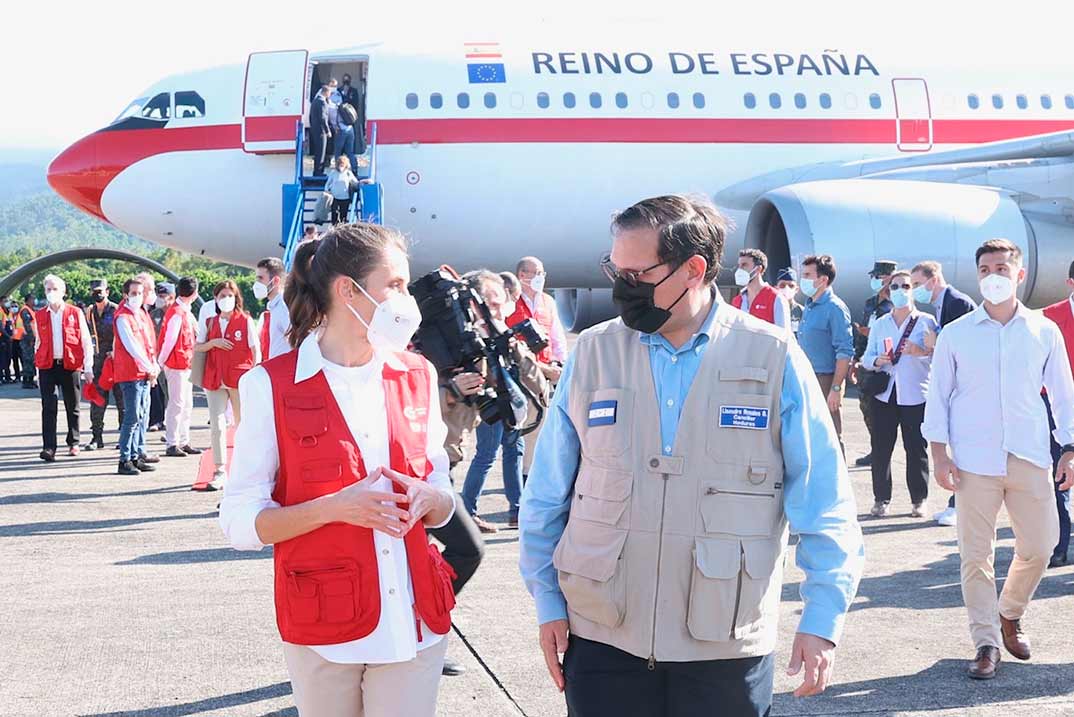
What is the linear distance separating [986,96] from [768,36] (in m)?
3.05

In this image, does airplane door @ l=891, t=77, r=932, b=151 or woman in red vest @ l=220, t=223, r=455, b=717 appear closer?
woman in red vest @ l=220, t=223, r=455, b=717

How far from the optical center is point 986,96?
57.0 ft

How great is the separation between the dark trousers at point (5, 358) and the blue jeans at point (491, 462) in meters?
16.6

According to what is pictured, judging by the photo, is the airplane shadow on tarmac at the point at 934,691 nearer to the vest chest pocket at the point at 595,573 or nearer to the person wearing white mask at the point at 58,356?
the vest chest pocket at the point at 595,573

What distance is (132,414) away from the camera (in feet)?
A: 35.8

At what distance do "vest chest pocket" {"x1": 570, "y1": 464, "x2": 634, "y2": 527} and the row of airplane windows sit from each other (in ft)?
44.0

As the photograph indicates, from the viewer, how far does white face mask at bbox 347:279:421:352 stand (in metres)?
3.05

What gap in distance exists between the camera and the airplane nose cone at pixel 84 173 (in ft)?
53.1

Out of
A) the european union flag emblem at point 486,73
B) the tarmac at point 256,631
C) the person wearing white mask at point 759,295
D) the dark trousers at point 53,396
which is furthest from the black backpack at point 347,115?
the tarmac at point 256,631

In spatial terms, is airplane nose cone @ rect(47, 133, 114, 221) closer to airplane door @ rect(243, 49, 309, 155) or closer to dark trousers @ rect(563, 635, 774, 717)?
airplane door @ rect(243, 49, 309, 155)

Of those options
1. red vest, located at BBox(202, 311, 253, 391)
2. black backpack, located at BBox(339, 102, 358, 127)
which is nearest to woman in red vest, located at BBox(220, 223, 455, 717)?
red vest, located at BBox(202, 311, 253, 391)

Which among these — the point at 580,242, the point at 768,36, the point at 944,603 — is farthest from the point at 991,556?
the point at 768,36

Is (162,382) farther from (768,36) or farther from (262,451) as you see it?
(262,451)

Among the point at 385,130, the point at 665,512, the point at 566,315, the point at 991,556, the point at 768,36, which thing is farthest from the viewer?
the point at 566,315
